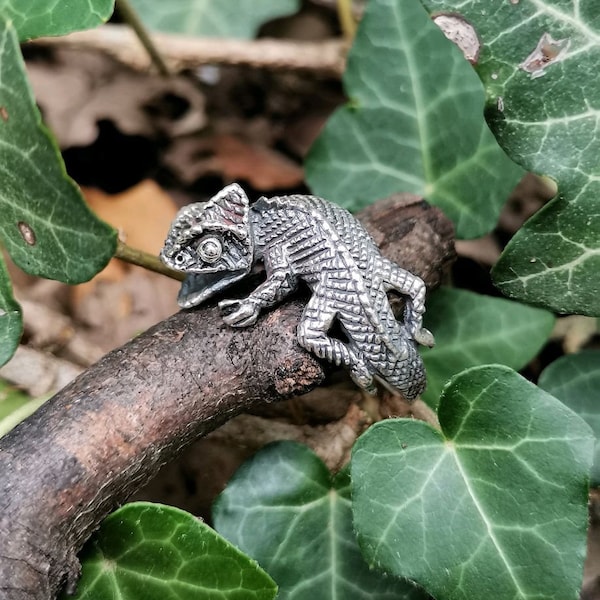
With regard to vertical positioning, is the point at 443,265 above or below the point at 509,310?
above

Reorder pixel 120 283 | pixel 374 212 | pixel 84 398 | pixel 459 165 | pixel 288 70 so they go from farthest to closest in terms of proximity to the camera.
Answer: pixel 288 70 → pixel 120 283 → pixel 459 165 → pixel 374 212 → pixel 84 398

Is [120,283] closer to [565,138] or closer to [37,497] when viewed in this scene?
[37,497]

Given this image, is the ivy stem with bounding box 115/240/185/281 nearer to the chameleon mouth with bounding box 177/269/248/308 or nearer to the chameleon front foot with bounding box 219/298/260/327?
the chameleon mouth with bounding box 177/269/248/308

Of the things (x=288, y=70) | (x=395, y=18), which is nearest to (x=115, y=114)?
(x=288, y=70)

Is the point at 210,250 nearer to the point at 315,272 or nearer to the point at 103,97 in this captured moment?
the point at 315,272

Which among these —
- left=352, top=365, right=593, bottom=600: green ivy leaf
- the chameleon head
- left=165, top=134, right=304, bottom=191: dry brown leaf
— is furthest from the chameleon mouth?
left=165, top=134, right=304, bottom=191: dry brown leaf

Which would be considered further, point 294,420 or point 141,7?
point 141,7

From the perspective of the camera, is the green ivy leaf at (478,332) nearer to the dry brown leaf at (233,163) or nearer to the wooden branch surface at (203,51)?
the dry brown leaf at (233,163)

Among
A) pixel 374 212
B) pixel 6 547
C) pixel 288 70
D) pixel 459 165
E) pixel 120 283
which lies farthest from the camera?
pixel 288 70
